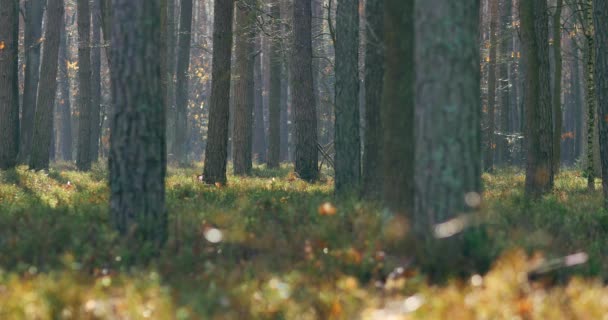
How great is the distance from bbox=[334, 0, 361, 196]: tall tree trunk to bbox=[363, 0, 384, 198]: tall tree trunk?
4.70 ft

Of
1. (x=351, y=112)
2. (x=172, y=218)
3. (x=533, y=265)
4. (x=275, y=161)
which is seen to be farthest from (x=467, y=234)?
(x=275, y=161)

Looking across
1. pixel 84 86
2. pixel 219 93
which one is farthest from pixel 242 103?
pixel 84 86

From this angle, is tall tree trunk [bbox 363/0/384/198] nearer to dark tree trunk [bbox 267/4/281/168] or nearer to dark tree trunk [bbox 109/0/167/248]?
dark tree trunk [bbox 109/0/167/248]

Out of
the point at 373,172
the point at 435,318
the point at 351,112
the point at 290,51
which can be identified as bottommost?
the point at 435,318

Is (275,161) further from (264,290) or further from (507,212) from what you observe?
(264,290)

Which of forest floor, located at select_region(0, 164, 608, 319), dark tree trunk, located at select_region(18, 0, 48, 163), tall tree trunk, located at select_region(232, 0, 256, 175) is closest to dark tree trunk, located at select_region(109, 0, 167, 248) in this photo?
forest floor, located at select_region(0, 164, 608, 319)

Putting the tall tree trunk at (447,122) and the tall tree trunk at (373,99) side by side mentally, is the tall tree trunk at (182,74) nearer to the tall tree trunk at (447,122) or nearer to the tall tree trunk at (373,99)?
the tall tree trunk at (373,99)

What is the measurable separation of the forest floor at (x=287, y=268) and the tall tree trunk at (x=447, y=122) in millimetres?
289

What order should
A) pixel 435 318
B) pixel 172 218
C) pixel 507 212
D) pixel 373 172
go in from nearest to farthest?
1. pixel 435 318
2. pixel 172 218
3. pixel 507 212
4. pixel 373 172

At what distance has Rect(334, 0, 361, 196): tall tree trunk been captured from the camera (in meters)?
12.2

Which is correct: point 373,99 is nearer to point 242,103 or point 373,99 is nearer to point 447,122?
point 447,122

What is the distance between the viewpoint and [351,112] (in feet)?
40.4

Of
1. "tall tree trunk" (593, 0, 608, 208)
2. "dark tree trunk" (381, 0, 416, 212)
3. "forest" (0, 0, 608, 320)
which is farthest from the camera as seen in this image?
"tall tree trunk" (593, 0, 608, 208)

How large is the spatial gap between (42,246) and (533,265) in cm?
447
